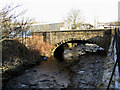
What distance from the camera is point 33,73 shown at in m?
10.2

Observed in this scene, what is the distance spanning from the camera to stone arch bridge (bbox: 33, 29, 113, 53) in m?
14.2

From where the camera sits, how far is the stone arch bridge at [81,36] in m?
14.2

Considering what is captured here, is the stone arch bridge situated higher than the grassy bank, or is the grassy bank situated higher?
the stone arch bridge

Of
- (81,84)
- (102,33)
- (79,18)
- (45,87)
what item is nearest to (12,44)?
(45,87)

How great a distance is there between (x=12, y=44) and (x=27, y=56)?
2.21 m

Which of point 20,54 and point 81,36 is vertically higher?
point 81,36

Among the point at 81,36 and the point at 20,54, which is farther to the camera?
the point at 81,36

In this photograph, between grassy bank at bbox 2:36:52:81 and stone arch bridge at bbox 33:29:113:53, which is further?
stone arch bridge at bbox 33:29:113:53

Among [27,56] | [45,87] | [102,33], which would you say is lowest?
[45,87]

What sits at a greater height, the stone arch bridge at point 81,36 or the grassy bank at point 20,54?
the stone arch bridge at point 81,36

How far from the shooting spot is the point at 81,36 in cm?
1501

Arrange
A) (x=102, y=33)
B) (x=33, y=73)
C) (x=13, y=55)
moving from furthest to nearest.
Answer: (x=102, y=33) < (x=13, y=55) < (x=33, y=73)

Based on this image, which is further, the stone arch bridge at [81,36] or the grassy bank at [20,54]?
the stone arch bridge at [81,36]

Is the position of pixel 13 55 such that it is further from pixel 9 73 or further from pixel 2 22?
pixel 2 22
